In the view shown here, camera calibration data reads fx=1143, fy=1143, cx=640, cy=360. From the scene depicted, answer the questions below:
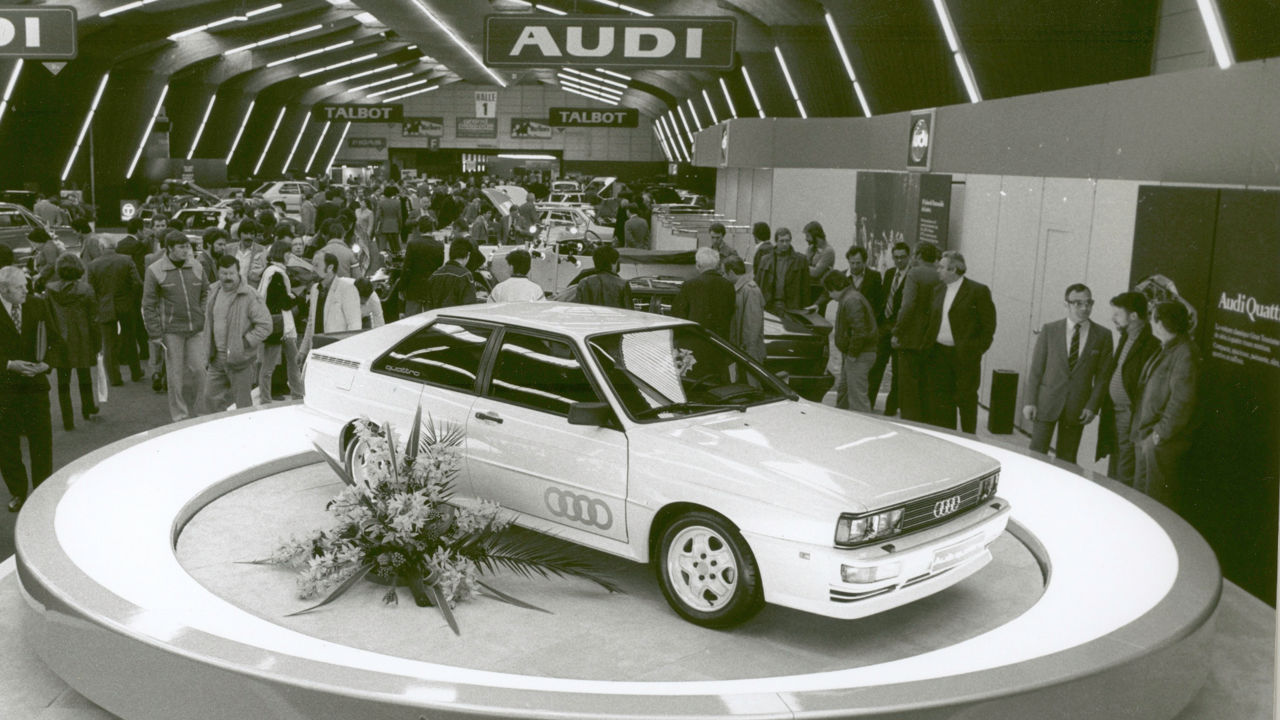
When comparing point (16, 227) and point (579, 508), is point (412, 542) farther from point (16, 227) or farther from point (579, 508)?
point (16, 227)

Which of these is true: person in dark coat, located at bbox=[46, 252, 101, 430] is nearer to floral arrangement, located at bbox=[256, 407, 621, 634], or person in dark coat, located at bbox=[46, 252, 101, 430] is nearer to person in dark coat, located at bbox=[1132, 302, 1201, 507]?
floral arrangement, located at bbox=[256, 407, 621, 634]

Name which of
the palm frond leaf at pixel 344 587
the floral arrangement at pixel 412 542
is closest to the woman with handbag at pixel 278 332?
the floral arrangement at pixel 412 542

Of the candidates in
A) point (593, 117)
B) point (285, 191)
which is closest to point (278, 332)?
point (593, 117)

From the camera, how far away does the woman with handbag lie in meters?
10.6

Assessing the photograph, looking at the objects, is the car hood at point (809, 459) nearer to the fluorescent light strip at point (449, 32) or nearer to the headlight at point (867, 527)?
the headlight at point (867, 527)

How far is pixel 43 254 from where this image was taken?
42.7ft

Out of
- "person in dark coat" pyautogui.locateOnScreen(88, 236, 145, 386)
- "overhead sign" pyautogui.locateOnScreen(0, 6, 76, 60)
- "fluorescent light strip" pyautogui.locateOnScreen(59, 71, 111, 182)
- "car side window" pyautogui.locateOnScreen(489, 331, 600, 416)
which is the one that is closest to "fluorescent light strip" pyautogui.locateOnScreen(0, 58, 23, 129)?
"fluorescent light strip" pyautogui.locateOnScreen(59, 71, 111, 182)

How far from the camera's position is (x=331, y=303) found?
1052 cm

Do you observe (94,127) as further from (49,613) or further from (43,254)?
(49,613)

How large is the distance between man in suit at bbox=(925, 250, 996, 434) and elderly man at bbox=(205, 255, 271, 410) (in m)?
5.86

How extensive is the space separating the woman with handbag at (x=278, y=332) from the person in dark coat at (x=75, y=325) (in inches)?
67.9

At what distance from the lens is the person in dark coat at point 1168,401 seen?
7.03 m

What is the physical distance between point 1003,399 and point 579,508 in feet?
20.4

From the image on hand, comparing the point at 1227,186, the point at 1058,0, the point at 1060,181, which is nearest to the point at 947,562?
the point at 1227,186
